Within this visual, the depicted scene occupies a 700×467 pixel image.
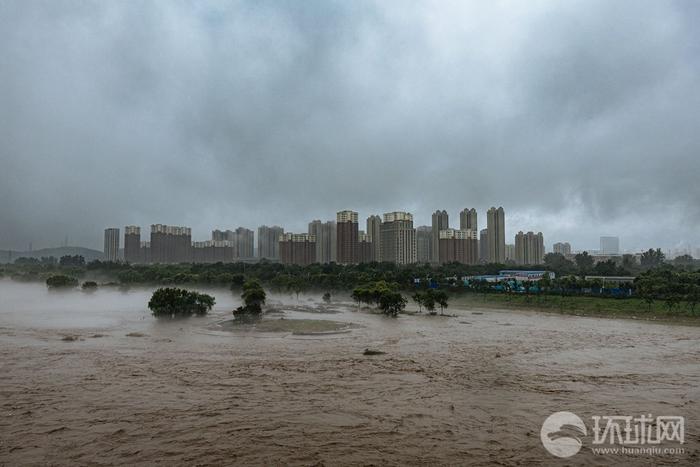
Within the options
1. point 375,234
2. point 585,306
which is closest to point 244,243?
point 375,234

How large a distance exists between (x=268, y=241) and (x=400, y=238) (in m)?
77.1

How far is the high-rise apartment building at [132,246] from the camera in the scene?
145375mm

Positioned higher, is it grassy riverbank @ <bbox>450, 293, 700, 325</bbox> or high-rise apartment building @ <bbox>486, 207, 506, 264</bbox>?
high-rise apartment building @ <bbox>486, 207, 506, 264</bbox>

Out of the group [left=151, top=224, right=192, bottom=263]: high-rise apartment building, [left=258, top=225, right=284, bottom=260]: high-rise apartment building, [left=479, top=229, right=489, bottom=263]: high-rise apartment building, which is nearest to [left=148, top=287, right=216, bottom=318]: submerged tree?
[left=479, top=229, right=489, bottom=263]: high-rise apartment building

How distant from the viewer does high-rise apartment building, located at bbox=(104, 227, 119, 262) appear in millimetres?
158875

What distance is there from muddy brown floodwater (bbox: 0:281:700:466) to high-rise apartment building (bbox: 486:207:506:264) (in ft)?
288

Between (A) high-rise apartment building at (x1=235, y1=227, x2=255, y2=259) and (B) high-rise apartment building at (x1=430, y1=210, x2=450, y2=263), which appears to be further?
(A) high-rise apartment building at (x1=235, y1=227, x2=255, y2=259)

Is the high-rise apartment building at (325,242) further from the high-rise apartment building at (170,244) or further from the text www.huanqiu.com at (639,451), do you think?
the text www.huanqiu.com at (639,451)

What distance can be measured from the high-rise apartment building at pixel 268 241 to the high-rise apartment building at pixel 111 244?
1986 inches

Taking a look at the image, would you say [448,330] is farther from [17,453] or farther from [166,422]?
[17,453]

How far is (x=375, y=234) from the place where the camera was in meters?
125

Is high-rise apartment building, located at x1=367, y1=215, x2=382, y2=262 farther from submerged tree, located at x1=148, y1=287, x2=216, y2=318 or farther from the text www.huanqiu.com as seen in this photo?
the text www.huanqiu.com

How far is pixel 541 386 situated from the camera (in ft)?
62.3

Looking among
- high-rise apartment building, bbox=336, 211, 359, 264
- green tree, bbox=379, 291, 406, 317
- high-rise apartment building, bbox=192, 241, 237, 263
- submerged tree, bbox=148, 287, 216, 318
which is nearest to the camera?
submerged tree, bbox=148, 287, 216, 318
